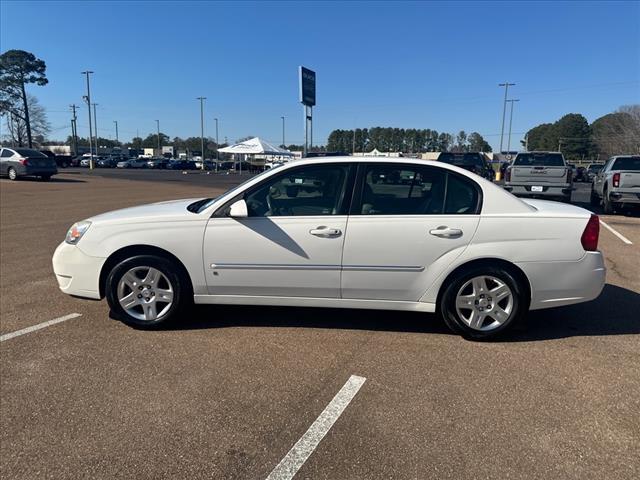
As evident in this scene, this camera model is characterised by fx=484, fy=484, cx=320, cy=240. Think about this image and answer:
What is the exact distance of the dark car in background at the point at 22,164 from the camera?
79.8 ft

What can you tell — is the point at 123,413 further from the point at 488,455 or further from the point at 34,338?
the point at 488,455

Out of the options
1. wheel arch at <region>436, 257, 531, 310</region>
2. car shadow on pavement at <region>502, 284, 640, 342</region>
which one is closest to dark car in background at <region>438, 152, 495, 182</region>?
car shadow on pavement at <region>502, 284, 640, 342</region>

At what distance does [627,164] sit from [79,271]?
15035mm

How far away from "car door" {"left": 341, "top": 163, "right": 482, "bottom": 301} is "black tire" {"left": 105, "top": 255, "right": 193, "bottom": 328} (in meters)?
1.46

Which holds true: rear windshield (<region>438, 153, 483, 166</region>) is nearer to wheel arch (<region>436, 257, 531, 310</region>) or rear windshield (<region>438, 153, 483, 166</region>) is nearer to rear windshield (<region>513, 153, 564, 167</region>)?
rear windshield (<region>513, 153, 564, 167</region>)

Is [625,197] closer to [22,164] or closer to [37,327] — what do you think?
[37,327]

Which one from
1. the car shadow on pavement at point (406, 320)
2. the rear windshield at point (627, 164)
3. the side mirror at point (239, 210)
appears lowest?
the car shadow on pavement at point (406, 320)

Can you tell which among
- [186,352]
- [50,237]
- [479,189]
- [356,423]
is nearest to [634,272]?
[479,189]

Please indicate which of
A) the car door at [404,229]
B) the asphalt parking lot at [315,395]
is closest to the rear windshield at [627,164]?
the asphalt parking lot at [315,395]

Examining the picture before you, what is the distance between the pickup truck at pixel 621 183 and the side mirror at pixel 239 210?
1236 centimetres

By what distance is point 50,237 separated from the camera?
8977 millimetres

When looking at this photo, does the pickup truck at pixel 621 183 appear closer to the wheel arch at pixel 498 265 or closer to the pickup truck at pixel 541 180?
the pickup truck at pixel 541 180

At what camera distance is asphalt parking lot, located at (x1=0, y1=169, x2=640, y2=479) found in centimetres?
262

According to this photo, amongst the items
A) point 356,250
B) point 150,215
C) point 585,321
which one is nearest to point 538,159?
point 585,321
